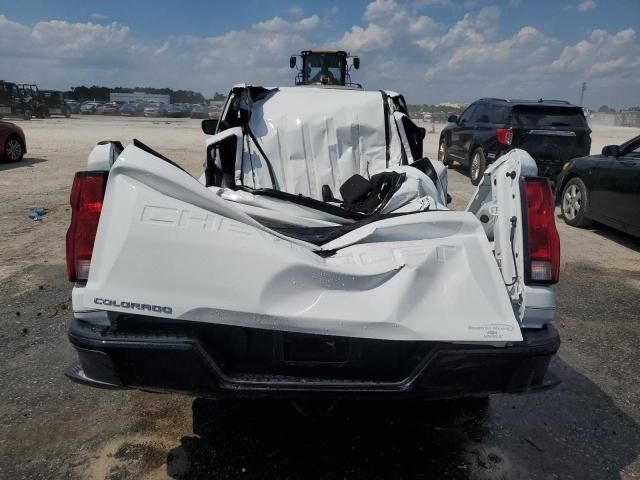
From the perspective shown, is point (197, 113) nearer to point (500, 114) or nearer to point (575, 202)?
point (500, 114)

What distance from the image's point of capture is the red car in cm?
1241

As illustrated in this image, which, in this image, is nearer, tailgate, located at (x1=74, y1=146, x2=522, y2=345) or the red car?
tailgate, located at (x1=74, y1=146, x2=522, y2=345)

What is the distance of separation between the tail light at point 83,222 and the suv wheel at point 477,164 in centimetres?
1003

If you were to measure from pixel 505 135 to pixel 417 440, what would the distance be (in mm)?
8594

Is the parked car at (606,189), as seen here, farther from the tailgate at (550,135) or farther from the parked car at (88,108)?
the parked car at (88,108)

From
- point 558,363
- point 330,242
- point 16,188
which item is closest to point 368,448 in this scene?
point 330,242

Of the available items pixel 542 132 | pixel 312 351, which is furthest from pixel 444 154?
pixel 312 351

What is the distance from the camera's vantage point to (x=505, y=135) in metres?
10.0

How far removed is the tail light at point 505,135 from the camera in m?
9.93

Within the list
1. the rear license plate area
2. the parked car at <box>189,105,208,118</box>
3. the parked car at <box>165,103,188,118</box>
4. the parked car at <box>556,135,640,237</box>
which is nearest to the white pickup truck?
the rear license plate area

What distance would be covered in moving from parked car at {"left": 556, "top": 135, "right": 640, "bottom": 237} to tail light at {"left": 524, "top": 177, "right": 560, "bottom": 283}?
4.98m

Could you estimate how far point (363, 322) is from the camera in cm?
191

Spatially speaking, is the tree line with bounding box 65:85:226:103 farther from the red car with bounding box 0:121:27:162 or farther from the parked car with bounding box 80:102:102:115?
the red car with bounding box 0:121:27:162

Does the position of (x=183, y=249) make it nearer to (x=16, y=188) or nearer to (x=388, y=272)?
(x=388, y=272)
